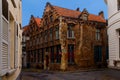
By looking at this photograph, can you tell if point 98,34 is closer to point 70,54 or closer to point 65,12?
point 65,12

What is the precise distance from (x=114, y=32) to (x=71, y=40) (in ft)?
62.4

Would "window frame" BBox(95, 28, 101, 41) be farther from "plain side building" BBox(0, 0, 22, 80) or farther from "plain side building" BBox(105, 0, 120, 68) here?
"plain side building" BBox(0, 0, 22, 80)

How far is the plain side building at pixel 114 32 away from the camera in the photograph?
11426 mm

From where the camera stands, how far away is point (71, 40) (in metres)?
30.9

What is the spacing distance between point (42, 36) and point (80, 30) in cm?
727

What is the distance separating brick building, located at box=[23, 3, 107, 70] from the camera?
3048 centimetres

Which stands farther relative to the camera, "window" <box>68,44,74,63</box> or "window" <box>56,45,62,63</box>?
"window" <box>56,45,62,63</box>

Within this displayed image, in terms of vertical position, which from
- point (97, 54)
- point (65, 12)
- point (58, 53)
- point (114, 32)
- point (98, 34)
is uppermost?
point (65, 12)

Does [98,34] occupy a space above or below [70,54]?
above

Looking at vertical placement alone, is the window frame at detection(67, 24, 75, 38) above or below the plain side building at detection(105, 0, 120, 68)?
above

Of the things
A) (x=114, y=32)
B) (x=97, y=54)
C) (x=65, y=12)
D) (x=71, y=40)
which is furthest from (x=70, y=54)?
(x=114, y=32)

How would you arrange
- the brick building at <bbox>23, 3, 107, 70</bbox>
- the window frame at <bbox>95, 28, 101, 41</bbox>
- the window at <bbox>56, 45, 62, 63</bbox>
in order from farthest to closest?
the window frame at <bbox>95, 28, 101, 41</bbox> → the window at <bbox>56, 45, 62, 63</bbox> → the brick building at <bbox>23, 3, 107, 70</bbox>

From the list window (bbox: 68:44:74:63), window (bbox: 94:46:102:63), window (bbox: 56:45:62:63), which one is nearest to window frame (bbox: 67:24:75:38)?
window (bbox: 68:44:74:63)

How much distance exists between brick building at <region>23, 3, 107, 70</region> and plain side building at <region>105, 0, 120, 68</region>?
17.8 m
